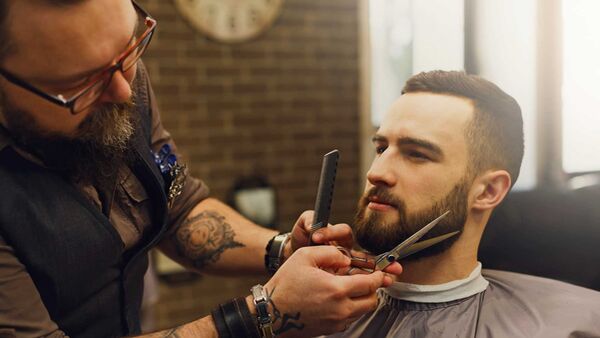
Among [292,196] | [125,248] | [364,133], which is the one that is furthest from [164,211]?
[364,133]

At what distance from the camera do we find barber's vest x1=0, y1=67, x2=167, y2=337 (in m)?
1.28

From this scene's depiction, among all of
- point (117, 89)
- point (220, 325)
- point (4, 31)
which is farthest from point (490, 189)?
point (4, 31)

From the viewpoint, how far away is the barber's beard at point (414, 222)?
143 centimetres

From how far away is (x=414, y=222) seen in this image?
143cm

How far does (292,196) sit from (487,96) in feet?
8.08

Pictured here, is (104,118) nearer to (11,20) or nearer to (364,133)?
(11,20)

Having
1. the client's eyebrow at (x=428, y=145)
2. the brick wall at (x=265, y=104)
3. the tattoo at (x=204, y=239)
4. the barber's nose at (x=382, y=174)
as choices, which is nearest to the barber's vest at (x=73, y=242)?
the tattoo at (x=204, y=239)

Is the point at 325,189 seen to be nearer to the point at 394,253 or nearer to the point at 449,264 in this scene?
the point at 394,253

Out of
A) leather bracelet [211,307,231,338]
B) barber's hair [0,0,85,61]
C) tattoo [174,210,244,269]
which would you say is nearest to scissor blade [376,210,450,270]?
leather bracelet [211,307,231,338]

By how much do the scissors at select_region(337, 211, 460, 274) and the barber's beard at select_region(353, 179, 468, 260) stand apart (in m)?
0.04

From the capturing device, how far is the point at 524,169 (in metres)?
1.52

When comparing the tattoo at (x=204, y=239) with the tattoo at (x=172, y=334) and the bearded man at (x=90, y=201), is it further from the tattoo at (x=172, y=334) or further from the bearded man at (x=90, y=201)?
the tattoo at (x=172, y=334)

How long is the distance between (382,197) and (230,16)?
2379 millimetres

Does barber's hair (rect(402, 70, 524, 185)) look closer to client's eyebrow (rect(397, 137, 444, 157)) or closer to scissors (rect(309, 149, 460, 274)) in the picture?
client's eyebrow (rect(397, 137, 444, 157))
